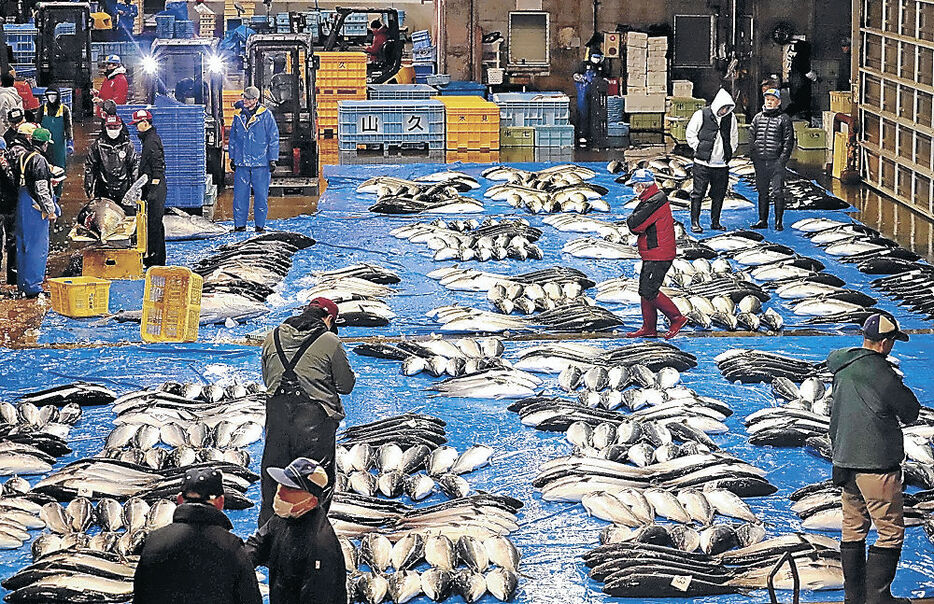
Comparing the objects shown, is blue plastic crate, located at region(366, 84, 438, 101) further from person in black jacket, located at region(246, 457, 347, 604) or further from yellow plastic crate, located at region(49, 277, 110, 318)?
person in black jacket, located at region(246, 457, 347, 604)

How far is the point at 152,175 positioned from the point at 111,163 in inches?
18.5

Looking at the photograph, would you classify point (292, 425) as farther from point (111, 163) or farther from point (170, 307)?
point (111, 163)

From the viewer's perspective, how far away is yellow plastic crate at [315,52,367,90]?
993 inches

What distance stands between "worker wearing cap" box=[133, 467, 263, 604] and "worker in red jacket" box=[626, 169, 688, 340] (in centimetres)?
725

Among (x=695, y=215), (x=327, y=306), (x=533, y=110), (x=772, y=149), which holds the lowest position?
(x=695, y=215)

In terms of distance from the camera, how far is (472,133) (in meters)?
24.0

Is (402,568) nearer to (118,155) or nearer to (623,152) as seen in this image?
(118,155)

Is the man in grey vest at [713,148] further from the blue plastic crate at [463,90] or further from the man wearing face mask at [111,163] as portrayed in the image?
the blue plastic crate at [463,90]

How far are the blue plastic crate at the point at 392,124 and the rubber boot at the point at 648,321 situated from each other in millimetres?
11103

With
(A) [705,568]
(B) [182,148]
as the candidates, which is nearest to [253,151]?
(B) [182,148]

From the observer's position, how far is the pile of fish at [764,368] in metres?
11.8

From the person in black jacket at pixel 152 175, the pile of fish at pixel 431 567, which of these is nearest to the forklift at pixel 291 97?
the person in black jacket at pixel 152 175

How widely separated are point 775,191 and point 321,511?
12396 millimetres

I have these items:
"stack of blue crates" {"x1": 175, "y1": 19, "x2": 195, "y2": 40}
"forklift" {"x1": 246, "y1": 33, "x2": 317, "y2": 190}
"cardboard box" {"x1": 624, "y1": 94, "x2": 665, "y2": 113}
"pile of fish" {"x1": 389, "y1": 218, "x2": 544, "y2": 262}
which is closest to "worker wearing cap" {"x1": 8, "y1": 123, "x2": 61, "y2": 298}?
"pile of fish" {"x1": 389, "y1": 218, "x2": 544, "y2": 262}
